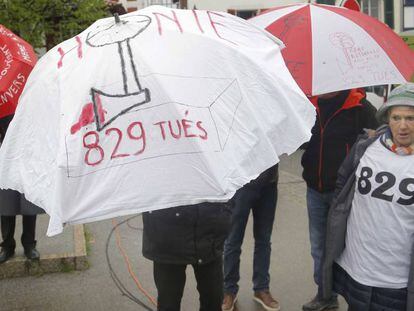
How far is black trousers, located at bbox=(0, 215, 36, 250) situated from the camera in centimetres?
425

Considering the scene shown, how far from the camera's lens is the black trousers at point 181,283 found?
263 centimetres

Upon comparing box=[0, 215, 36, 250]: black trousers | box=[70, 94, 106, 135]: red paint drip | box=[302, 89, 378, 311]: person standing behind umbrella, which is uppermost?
box=[70, 94, 106, 135]: red paint drip

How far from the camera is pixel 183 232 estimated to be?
251 centimetres

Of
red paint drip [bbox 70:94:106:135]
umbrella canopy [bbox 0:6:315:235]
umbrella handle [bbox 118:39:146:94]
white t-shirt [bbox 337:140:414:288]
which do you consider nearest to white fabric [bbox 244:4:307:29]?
white t-shirt [bbox 337:140:414:288]

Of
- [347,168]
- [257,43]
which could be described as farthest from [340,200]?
[257,43]

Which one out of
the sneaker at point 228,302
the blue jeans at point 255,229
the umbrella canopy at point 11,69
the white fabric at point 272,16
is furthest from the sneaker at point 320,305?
the umbrella canopy at point 11,69

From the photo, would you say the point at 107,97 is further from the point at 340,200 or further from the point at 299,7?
the point at 299,7

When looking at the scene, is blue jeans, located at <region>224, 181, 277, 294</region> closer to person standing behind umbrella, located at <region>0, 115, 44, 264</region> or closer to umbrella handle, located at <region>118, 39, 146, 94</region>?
person standing behind umbrella, located at <region>0, 115, 44, 264</region>

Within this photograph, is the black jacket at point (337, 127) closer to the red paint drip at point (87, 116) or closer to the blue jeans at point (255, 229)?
the blue jeans at point (255, 229)

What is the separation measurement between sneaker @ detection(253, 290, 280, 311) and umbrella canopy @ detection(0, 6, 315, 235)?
81.8 inches

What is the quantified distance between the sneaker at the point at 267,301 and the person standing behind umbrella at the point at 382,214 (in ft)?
3.54

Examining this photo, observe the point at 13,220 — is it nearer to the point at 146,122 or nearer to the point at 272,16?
the point at 272,16

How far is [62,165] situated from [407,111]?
63.9 inches

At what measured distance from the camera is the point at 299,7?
3105mm
